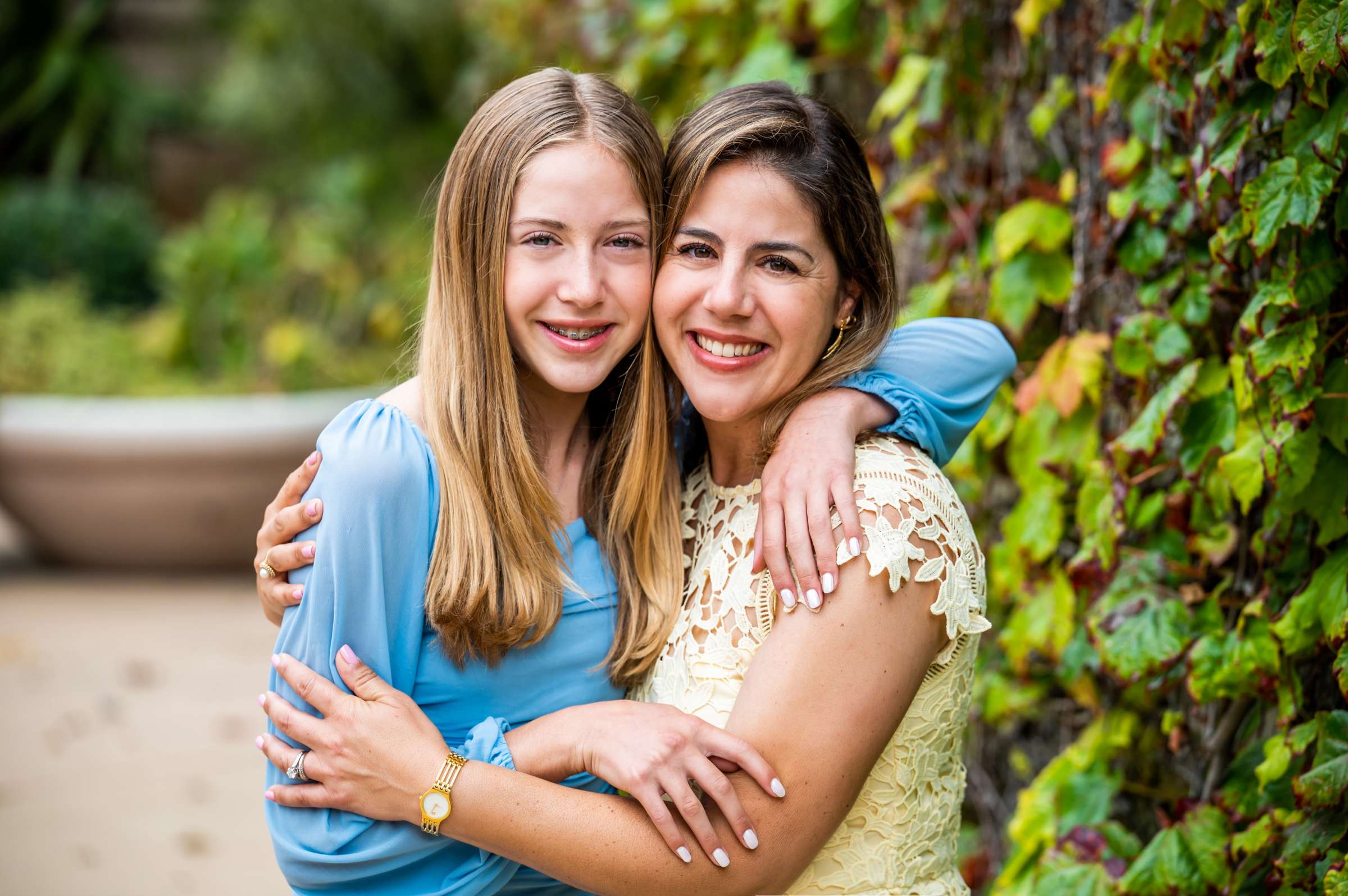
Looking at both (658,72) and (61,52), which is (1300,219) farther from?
(61,52)

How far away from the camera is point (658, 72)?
12.7ft

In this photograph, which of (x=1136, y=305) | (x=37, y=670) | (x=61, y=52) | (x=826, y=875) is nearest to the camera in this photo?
(x=826, y=875)

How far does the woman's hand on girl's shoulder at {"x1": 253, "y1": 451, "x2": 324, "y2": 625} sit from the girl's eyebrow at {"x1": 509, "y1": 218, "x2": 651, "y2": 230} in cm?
50

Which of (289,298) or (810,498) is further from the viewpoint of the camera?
(289,298)

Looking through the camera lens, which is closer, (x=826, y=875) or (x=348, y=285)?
(x=826, y=875)

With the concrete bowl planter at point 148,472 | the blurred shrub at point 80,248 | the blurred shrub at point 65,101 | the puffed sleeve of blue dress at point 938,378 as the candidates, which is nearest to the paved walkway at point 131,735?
the concrete bowl planter at point 148,472

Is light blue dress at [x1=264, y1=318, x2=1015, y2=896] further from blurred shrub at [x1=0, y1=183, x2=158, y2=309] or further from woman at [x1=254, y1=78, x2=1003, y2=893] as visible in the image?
blurred shrub at [x1=0, y1=183, x2=158, y2=309]

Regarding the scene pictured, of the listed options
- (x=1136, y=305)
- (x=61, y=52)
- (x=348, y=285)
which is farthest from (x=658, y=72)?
(x=61, y=52)

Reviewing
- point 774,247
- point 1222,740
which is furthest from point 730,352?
point 1222,740

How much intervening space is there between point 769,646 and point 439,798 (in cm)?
53

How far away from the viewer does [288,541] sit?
1932 mm

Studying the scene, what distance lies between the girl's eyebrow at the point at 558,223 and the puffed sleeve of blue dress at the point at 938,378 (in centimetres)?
44

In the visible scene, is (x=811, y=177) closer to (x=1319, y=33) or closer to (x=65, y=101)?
(x=1319, y=33)

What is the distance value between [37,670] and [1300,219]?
195 inches
